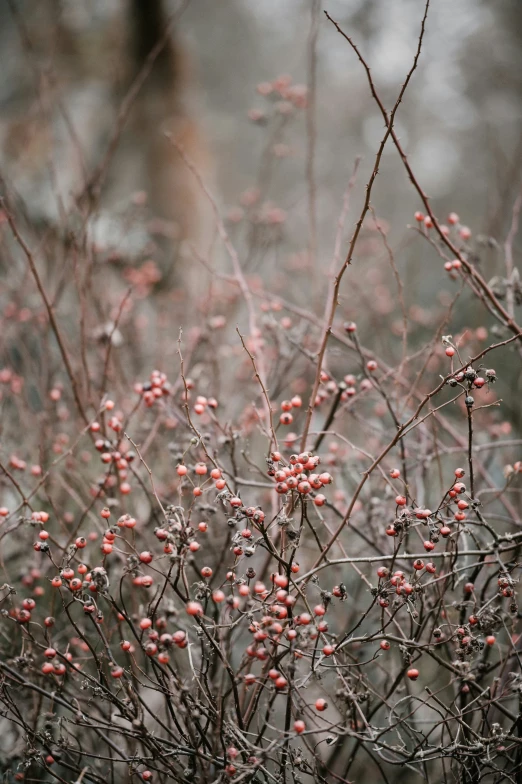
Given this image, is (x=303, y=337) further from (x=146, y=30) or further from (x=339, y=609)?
(x=146, y=30)

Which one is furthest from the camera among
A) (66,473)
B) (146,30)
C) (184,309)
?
(146,30)

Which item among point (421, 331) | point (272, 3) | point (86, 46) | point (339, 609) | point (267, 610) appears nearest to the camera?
point (267, 610)

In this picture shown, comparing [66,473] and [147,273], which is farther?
[147,273]

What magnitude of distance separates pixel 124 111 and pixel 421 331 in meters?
2.61

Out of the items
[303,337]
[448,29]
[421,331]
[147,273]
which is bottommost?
[303,337]

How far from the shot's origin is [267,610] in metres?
1.18

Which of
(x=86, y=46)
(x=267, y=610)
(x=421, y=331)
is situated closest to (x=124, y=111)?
(x=267, y=610)

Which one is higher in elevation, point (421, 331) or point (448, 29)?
point (448, 29)

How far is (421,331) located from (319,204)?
3.94 m

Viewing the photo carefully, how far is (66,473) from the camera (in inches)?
88.4

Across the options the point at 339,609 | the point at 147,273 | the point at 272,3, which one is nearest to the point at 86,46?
the point at 272,3

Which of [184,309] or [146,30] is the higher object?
[146,30]

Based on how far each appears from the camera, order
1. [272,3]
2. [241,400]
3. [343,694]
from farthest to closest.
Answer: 1. [272,3]
2. [241,400]
3. [343,694]

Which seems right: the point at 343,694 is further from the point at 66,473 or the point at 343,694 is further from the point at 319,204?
the point at 319,204
